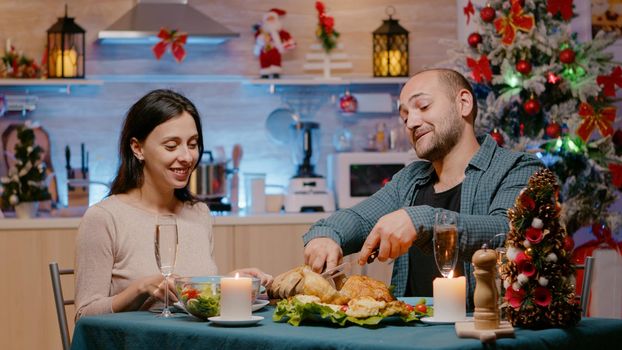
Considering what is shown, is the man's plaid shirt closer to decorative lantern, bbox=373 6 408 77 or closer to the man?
the man

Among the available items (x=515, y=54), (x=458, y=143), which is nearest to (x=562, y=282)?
(x=458, y=143)

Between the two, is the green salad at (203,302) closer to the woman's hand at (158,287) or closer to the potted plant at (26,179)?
the woman's hand at (158,287)

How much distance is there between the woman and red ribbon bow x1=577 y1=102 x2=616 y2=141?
7.48 ft

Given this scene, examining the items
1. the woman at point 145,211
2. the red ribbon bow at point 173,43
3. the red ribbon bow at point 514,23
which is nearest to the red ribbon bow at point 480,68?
the red ribbon bow at point 514,23

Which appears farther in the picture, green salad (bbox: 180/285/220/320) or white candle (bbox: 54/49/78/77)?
white candle (bbox: 54/49/78/77)

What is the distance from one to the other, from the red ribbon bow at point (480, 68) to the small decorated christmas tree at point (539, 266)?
2.90 m

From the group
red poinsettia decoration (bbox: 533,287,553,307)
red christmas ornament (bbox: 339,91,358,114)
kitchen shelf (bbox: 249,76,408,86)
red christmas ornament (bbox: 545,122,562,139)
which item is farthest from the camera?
red christmas ornament (bbox: 339,91,358,114)

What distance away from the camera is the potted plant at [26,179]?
201 inches

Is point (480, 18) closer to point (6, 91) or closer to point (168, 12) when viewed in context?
point (168, 12)

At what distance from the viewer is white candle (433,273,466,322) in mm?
1994

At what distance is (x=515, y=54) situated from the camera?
4867 millimetres

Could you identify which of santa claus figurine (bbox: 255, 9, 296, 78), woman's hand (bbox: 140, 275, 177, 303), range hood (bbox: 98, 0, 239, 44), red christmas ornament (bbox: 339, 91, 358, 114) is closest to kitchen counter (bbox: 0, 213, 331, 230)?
red christmas ornament (bbox: 339, 91, 358, 114)

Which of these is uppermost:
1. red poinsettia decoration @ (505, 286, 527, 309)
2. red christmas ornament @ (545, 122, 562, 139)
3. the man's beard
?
red christmas ornament @ (545, 122, 562, 139)

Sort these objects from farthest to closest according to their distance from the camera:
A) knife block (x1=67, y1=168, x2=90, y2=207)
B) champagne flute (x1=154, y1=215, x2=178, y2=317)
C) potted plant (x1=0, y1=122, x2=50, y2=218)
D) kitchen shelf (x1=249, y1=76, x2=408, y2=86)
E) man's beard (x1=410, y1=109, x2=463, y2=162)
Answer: kitchen shelf (x1=249, y1=76, x2=408, y2=86), knife block (x1=67, y1=168, x2=90, y2=207), potted plant (x1=0, y1=122, x2=50, y2=218), man's beard (x1=410, y1=109, x2=463, y2=162), champagne flute (x1=154, y1=215, x2=178, y2=317)
